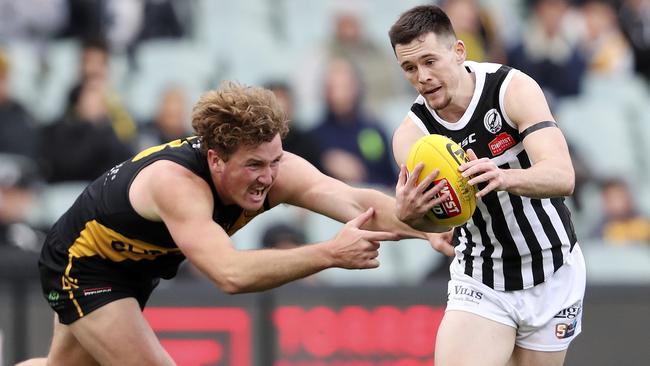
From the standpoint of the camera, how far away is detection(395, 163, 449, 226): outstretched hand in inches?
228

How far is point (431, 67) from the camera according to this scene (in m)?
6.19

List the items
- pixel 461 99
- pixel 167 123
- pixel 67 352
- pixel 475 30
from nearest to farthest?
pixel 461 99 < pixel 67 352 < pixel 167 123 < pixel 475 30

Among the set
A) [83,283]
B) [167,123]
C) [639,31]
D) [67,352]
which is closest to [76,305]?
[83,283]

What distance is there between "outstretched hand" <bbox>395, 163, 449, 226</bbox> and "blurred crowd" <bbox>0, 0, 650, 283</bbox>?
5.25 m

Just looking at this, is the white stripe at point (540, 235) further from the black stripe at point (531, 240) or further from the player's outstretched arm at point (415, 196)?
Result: the player's outstretched arm at point (415, 196)

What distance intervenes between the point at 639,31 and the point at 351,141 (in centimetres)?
352

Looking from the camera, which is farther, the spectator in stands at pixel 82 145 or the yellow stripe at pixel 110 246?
the spectator in stands at pixel 82 145

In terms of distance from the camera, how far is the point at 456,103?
20.8ft

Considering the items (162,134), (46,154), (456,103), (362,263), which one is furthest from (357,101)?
(362,263)

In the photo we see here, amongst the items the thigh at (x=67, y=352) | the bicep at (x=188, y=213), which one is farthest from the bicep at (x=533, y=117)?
the thigh at (x=67, y=352)

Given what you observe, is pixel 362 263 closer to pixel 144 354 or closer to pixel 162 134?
pixel 144 354

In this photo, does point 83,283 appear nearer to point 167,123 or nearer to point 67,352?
point 67,352

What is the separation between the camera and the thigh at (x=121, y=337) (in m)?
6.55

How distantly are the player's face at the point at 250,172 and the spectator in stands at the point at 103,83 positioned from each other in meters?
5.56
